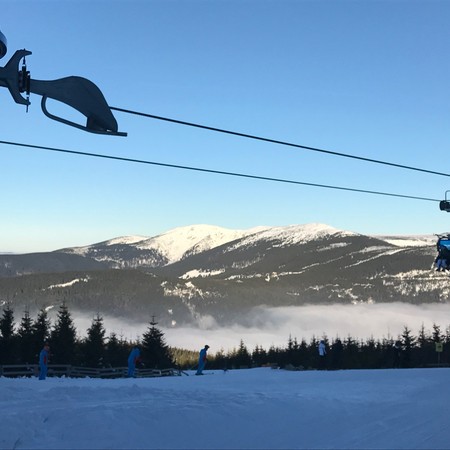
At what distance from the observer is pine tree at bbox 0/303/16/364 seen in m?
53.5

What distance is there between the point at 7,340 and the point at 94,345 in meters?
9.73

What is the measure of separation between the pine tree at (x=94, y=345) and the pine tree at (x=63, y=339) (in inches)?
74.6

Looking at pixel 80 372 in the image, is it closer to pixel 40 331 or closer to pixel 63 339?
pixel 40 331

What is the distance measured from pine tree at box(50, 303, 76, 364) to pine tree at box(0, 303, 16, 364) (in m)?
4.30

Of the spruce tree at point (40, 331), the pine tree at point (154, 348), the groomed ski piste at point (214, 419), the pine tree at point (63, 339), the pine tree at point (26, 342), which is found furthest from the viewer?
the pine tree at point (154, 348)

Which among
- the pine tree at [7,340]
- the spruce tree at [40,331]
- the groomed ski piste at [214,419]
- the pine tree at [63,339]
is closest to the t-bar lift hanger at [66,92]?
the groomed ski piste at [214,419]

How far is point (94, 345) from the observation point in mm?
61375

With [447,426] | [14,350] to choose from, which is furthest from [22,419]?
[14,350]

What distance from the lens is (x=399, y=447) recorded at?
10.0 meters

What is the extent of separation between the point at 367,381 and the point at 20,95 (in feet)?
50.7

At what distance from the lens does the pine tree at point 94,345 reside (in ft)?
201

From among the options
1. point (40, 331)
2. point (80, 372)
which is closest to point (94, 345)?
point (40, 331)

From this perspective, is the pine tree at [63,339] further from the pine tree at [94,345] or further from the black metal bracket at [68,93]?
the black metal bracket at [68,93]

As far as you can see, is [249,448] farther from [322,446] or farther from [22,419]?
[22,419]
